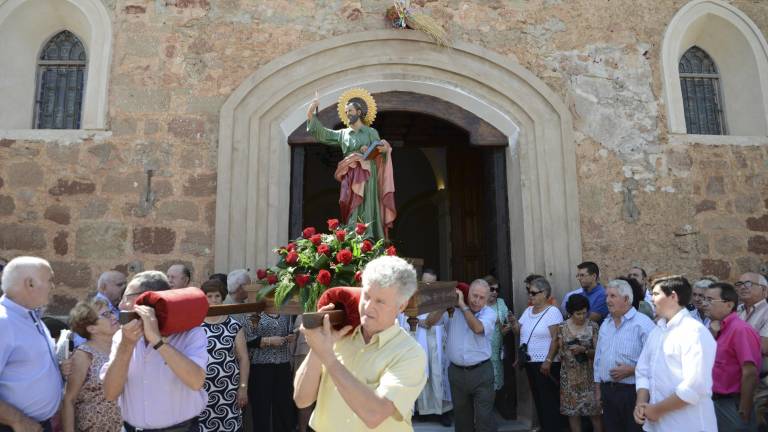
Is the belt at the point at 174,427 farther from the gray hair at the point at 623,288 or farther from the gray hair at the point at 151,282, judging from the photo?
the gray hair at the point at 623,288

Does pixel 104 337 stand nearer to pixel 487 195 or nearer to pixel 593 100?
pixel 487 195

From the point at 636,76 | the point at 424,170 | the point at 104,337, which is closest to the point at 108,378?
the point at 104,337

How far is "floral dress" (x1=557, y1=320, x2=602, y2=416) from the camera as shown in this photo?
16.5ft

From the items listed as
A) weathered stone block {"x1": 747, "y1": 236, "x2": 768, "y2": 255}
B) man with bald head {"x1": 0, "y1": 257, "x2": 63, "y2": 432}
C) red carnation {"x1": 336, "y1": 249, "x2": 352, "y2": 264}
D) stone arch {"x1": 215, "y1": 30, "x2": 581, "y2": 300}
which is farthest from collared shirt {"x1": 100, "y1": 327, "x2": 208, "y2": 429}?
weathered stone block {"x1": 747, "y1": 236, "x2": 768, "y2": 255}

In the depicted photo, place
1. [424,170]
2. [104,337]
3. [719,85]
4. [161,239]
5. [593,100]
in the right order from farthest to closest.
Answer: [424,170]
[719,85]
[593,100]
[161,239]
[104,337]

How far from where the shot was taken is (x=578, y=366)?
16.8 feet

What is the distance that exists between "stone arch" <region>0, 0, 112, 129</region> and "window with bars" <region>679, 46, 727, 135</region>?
264 inches

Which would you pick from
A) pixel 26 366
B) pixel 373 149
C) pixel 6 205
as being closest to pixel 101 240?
pixel 6 205

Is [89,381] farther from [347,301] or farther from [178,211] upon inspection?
[178,211]

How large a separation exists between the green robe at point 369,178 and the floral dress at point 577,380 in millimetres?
1822

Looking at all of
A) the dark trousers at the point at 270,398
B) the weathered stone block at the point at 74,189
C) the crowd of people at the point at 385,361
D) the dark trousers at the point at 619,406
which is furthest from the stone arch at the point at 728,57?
the weathered stone block at the point at 74,189

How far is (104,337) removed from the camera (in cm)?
366

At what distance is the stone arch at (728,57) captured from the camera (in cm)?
715

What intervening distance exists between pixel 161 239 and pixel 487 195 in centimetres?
368
